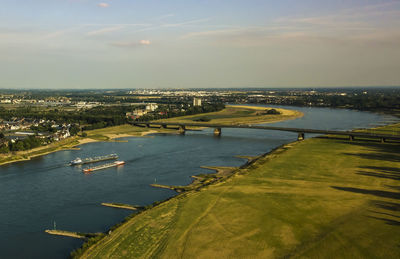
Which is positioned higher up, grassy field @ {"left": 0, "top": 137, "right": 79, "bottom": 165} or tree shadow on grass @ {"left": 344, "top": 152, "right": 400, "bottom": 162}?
tree shadow on grass @ {"left": 344, "top": 152, "right": 400, "bottom": 162}

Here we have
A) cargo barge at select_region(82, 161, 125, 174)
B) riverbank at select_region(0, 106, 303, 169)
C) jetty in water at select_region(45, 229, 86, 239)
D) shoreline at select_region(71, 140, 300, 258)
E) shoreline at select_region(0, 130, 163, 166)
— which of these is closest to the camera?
shoreline at select_region(71, 140, 300, 258)

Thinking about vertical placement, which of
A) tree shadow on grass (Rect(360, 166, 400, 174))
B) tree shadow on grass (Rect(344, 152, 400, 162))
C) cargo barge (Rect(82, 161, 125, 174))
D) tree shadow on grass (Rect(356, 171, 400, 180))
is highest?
tree shadow on grass (Rect(344, 152, 400, 162))

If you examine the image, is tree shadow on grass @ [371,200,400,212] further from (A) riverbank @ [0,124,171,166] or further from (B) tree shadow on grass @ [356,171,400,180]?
(A) riverbank @ [0,124,171,166]

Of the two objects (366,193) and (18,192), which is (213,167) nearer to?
(366,193)

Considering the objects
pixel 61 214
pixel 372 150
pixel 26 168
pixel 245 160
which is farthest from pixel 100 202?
pixel 372 150

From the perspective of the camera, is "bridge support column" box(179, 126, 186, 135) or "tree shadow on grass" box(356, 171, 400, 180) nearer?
"tree shadow on grass" box(356, 171, 400, 180)

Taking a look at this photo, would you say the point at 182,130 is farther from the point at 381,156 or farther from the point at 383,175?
the point at 383,175

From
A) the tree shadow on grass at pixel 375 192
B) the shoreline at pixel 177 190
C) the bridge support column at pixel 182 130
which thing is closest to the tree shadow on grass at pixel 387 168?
the tree shadow on grass at pixel 375 192

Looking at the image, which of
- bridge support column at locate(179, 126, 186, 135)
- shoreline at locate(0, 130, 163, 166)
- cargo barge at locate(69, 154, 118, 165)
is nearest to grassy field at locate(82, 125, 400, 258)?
cargo barge at locate(69, 154, 118, 165)
